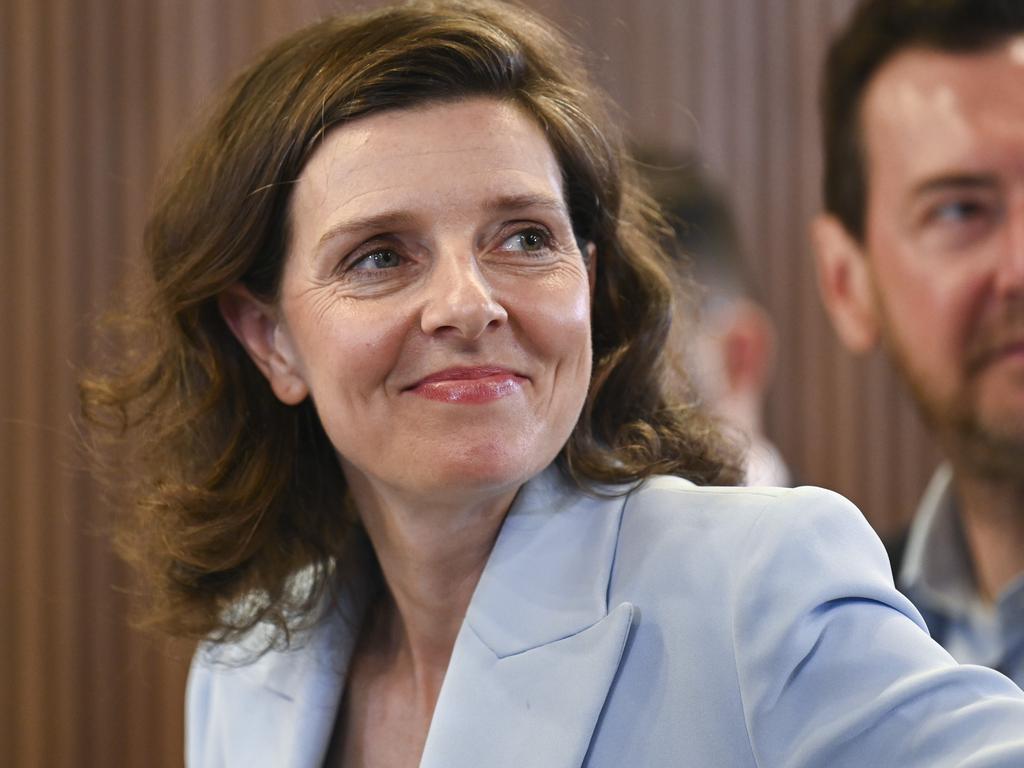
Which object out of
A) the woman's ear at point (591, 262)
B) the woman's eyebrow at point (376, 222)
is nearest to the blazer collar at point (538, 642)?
the woman's ear at point (591, 262)

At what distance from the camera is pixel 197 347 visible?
1864mm

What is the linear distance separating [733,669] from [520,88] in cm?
74

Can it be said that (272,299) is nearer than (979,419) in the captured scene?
Yes

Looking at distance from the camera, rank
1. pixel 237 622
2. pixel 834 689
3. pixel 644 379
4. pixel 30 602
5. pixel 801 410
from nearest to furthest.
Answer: pixel 834 689 < pixel 644 379 < pixel 237 622 < pixel 30 602 < pixel 801 410

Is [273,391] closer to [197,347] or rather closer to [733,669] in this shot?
[197,347]

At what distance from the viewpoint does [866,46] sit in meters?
2.43

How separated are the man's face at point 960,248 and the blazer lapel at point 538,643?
2.51 feet

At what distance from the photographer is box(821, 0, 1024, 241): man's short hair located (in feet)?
7.36

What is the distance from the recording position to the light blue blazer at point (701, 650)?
1.28m

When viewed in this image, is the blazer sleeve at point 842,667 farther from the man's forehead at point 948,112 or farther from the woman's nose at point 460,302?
the man's forehead at point 948,112

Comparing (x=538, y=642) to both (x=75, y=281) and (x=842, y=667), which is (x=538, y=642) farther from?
(x=75, y=281)

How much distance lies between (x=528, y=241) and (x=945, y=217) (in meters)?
0.87

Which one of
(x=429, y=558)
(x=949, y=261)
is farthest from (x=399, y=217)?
(x=949, y=261)

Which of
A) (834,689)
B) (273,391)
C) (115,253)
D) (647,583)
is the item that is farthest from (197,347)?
(115,253)
